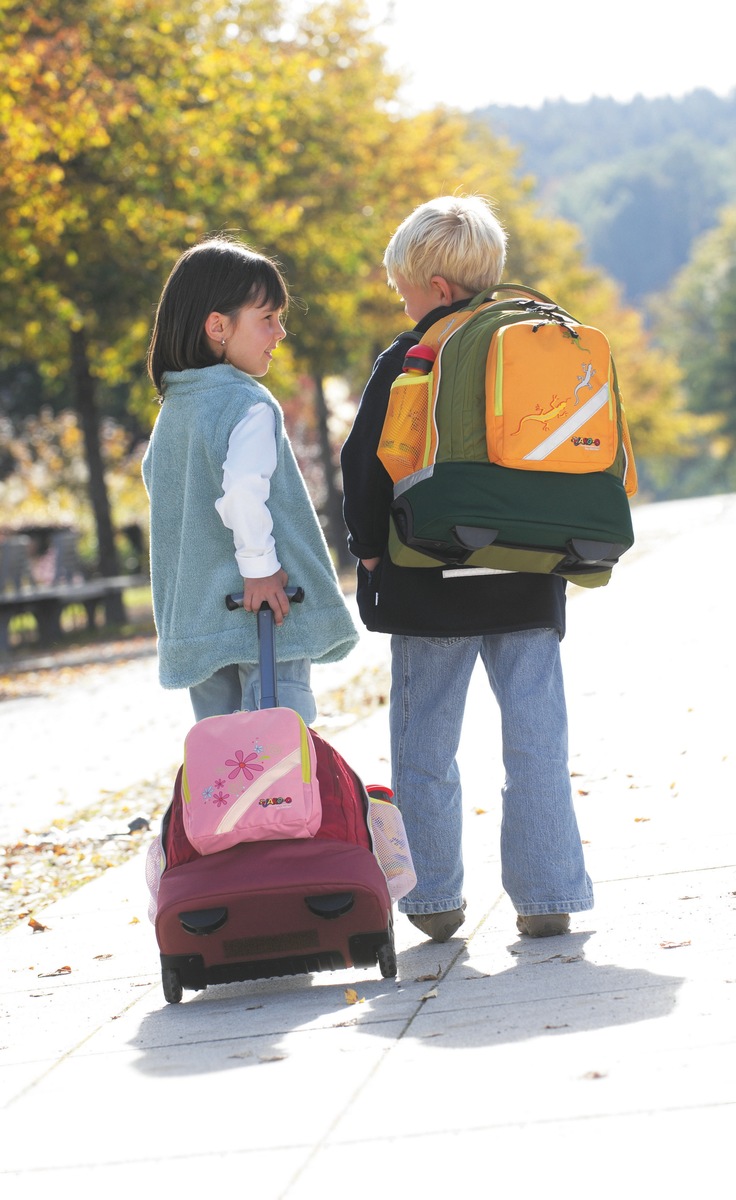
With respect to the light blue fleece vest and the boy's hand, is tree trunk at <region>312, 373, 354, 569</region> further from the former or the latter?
the boy's hand

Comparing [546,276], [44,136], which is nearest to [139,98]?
[44,136]

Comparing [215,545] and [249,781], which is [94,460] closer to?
[215,545]

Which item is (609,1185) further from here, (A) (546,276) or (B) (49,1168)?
(A) (546,276)

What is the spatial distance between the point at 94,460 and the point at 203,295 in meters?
17.5

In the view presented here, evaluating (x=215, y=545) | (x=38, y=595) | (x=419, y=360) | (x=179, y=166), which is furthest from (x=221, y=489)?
(x=179, y=166)

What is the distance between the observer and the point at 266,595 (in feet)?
12.9

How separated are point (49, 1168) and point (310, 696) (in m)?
1.59

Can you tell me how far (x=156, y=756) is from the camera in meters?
8.58

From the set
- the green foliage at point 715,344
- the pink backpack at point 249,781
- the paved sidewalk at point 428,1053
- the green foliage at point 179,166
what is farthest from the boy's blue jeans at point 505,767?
the green foliage at point 715,344

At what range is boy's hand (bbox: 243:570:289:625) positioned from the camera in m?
3.94

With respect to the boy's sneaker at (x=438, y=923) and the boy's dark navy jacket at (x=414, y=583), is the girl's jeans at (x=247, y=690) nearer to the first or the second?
the boy's dark navy jacket at (x=414, y=583)

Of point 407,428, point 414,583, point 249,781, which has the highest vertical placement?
point 407,428

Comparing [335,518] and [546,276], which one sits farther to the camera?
[546,276]

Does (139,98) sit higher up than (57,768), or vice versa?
(139,98)
